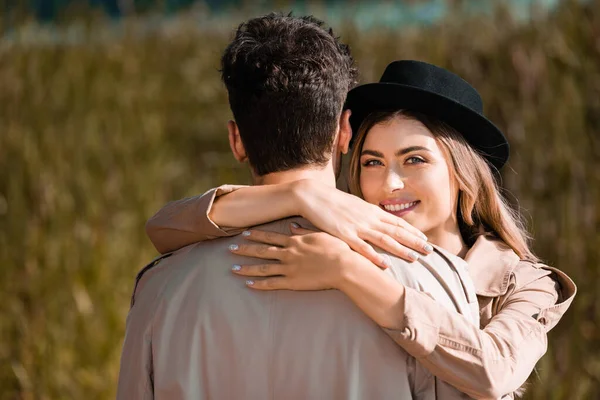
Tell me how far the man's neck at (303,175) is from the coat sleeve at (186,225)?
0.31ft

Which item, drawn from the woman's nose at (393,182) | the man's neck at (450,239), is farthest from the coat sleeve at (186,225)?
the man's neck at (450,239)

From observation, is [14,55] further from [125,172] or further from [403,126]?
[403,126]

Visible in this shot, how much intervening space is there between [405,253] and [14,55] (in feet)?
16.8

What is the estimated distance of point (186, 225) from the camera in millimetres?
2215

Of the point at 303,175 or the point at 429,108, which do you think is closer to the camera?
the point at 303,175

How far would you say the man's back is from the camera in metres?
2.04

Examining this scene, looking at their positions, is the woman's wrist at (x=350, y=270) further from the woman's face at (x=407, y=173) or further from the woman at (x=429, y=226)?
the woman's face at (x=407, y=173)

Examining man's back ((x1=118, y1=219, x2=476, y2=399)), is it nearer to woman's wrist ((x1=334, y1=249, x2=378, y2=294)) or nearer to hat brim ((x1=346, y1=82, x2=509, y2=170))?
woman's wrist ((x1=334, y1=249, x2=378, y2=294))

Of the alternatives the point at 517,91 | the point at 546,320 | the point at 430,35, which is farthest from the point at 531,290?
the point at 430,35

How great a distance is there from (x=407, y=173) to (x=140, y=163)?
3.82 metres

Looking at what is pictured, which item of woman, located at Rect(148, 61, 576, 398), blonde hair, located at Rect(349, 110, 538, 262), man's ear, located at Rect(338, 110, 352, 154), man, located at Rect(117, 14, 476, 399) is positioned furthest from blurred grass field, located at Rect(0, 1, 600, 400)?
man, located at Rect(117, 14, 476, 399)

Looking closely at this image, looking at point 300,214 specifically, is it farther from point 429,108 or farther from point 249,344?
point 429,108

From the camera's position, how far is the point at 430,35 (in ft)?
20.8

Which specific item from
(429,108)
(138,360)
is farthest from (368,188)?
(138,360)
